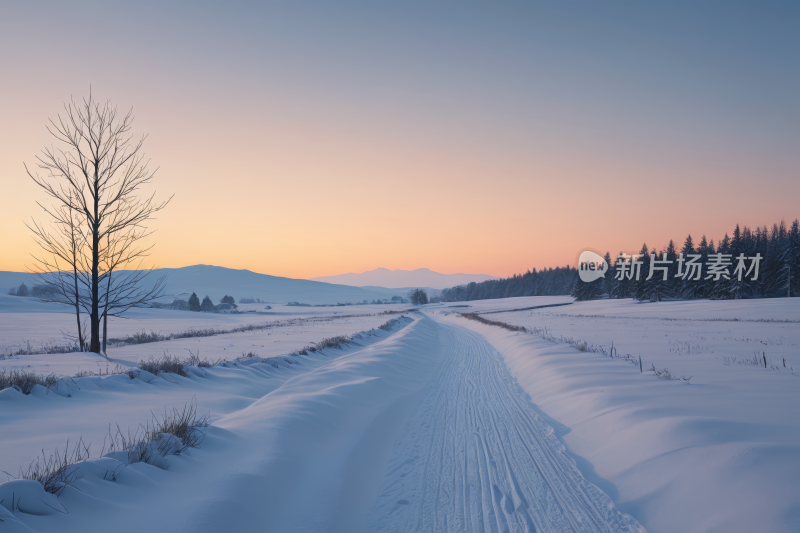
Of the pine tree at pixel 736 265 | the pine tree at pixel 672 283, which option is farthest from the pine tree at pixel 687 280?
the pine tree at pixel 736 265

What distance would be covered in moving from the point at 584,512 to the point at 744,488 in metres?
1.78

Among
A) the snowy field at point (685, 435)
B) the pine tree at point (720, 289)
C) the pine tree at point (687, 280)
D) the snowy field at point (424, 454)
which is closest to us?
the snowy field at point (424, 454)

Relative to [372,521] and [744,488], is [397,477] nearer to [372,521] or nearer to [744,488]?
[372,521]

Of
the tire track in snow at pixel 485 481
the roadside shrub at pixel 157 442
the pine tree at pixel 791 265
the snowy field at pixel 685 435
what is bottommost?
the tire track in snow at pixel 485 481

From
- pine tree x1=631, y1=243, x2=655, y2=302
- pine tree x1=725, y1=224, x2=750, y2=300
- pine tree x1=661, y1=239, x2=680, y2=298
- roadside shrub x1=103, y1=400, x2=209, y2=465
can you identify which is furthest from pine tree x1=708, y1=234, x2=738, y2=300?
roadside shrub x1=103, y1=400, x2=209, y2=465

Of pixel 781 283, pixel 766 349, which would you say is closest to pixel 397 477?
pixel 766 349

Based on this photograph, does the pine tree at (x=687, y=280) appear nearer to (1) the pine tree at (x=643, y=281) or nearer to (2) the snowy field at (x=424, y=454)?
(1) the pine tree at (x=643, y=281)

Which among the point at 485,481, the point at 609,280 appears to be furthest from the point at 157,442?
the point at 609,280

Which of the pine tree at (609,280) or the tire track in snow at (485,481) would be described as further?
the pine tree at (609,280)

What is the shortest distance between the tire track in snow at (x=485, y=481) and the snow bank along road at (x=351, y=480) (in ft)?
0.06

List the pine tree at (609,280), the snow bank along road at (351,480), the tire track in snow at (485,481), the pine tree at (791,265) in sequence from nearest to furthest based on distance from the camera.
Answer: the snow bank along road at (351,480) < the tire track in snow at (485,481) < the pine tree at (791,265) < the pine tree at (609,280)

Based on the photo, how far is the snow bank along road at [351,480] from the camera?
3758mm

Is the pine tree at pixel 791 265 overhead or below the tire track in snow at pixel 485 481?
overhead

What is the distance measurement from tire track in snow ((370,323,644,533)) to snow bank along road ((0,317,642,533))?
2 cm
